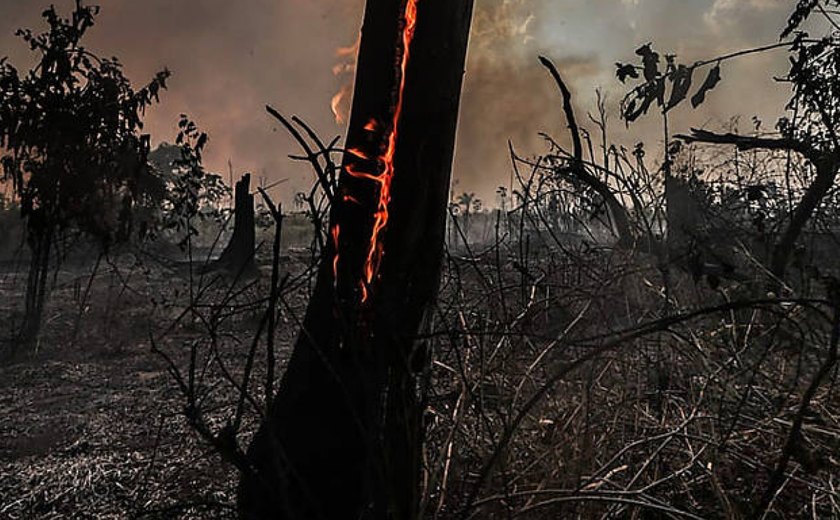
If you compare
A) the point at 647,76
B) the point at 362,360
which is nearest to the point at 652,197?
the point at 647,76

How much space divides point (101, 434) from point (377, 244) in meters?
3.02

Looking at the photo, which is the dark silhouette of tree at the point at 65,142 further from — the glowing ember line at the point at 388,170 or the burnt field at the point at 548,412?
the glowing ember line at the point at 388,170

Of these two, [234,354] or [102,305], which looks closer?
[234,354]

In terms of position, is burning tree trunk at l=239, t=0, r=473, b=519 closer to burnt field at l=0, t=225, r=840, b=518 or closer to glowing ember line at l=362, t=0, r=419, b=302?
glowing ember line at l=362, t=0, r=419, b=302

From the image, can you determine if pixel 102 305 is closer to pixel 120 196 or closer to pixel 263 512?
pixel 120 196

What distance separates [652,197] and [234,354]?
4680mm

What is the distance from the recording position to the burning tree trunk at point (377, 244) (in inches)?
70.7

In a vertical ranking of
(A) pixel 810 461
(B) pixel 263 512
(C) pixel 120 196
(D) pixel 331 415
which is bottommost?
(B) pixel 263 512

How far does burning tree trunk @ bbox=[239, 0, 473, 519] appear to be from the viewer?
1.80 meters

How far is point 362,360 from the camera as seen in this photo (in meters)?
1.58

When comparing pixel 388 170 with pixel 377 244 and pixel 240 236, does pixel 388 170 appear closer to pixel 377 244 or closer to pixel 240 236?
pixel 377 244

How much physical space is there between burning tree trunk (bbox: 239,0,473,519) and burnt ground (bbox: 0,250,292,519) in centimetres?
29

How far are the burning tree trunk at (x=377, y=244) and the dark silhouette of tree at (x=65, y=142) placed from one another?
543 cm

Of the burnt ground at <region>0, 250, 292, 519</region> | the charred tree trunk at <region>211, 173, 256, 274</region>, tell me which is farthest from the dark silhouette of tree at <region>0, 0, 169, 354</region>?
the charred tree trunk at <region>211, 173, 256, 274</region>
